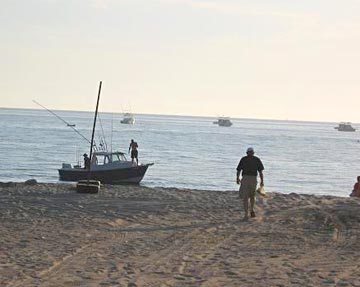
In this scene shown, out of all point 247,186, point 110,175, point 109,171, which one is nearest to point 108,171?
point 109,171

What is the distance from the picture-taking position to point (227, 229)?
14.2 meters

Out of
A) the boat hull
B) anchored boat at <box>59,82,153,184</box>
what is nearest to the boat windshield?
anchored boat at <box>59,82,153,184</box>

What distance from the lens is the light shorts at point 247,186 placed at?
50.4ft

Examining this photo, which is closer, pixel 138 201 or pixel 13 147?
pixel 138 201

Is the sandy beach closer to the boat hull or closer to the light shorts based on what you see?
the light shorts

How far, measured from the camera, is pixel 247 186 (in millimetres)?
15375

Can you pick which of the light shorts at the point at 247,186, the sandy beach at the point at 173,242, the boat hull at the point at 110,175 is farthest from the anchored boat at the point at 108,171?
the light shorts at the point at 247,186

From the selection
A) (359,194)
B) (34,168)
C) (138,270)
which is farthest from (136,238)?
(34,168)

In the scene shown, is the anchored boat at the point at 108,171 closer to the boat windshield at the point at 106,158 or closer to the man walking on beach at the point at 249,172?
the boat windshield at the point at 106,158

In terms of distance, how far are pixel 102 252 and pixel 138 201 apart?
8182 millimetres

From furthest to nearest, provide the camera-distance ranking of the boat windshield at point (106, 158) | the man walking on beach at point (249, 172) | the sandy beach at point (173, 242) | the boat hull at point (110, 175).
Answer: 1. the boat windshield at point (106, 158)
2. the boat hull at point (110, 175)
3. the man walking on beach at point (249, 172)
4. the sandy beach at point (173, 242)

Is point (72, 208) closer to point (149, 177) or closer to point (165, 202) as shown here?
point (165, 202)

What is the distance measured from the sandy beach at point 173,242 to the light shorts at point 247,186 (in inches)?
25.8

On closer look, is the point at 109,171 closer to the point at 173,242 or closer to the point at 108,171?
the point at 108,171
